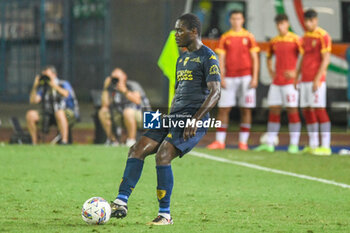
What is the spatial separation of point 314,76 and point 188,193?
5188mm

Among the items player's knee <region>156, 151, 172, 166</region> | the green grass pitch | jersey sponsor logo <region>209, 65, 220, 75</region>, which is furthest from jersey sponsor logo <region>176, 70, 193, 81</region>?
the green grass pitch

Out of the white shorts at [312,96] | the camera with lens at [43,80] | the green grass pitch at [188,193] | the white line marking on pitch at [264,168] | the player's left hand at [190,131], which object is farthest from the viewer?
the camera with lens at [43,80]

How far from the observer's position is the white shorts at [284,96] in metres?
14.1

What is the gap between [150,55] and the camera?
76.9 feet

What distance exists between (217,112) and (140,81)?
782 cm

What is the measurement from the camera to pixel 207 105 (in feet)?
22.2

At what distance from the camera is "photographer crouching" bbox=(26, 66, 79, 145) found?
49.2ft

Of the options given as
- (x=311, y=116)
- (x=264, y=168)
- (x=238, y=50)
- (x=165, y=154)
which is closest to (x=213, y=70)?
(x=165, y=154)

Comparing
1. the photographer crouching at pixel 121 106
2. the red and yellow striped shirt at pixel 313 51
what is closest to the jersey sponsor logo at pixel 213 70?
the red and yellow striped shirt at pixel 313 51

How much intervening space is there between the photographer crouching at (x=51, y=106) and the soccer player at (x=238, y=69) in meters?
2.79

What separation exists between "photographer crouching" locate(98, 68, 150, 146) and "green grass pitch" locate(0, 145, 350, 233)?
976mm

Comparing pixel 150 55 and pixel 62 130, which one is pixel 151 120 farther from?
pixel 150 55

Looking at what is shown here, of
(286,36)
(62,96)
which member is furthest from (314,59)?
(62,96)

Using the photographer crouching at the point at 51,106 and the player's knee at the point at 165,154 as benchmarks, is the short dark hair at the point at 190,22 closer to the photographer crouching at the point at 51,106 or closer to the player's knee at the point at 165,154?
the player's knee at the point at 165,154
